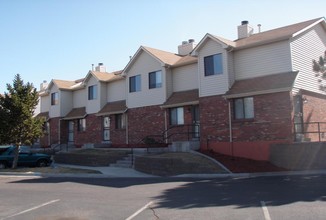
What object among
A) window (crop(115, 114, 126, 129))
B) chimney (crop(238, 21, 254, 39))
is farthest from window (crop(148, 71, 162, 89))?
chimney (crop(238, 21, 254, 39))

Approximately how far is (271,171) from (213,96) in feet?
20.8

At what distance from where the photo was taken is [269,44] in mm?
21031

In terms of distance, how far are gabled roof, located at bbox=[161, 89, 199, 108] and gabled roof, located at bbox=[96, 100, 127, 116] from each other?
4723mm

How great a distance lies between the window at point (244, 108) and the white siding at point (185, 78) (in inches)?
178

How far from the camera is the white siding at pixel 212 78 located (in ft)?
72.2

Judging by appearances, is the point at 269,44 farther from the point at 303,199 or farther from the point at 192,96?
the point at 303,199

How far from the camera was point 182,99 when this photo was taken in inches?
979

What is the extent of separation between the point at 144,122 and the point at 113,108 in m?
4.06

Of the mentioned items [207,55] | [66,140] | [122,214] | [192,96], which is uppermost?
[207,55]

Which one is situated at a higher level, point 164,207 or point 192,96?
point 192,96

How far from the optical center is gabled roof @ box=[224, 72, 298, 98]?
19214 mm

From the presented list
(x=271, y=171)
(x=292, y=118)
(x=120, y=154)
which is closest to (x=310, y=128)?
(x=292, y=118)

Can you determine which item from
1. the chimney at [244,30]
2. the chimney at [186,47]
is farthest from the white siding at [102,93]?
the chimney at [244,30]

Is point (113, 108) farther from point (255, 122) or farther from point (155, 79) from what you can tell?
point (255, 122)
